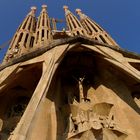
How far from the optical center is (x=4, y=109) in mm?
10789

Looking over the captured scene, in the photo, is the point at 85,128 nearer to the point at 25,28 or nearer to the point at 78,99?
the point at 78,99

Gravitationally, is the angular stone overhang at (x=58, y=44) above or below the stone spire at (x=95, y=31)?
below

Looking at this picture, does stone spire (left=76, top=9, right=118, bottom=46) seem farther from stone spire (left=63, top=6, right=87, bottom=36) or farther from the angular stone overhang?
the angular stone overhang

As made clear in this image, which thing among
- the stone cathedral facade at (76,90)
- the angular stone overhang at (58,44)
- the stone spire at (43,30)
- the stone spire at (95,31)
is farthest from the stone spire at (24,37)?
the angular stone overhang at (58,44)

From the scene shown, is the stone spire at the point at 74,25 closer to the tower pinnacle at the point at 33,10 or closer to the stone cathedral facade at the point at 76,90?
the tower pinnacle at the point at 33,10

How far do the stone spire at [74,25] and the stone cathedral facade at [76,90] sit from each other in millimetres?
8028

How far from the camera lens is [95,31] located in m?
19.8

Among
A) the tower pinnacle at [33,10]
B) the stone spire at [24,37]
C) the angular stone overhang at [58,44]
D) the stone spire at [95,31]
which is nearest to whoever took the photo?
the angular stone overhang at [58,44]

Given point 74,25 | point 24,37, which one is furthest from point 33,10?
point 24,37

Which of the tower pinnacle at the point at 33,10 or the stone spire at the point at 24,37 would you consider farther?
the tower pinnacle at the point at 33,10

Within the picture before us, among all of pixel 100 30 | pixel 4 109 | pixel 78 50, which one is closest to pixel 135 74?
pixel 78 50

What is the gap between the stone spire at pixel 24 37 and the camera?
17.4 m

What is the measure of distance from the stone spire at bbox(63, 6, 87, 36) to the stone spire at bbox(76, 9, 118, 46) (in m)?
0.36

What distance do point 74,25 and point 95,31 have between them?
178 cm
